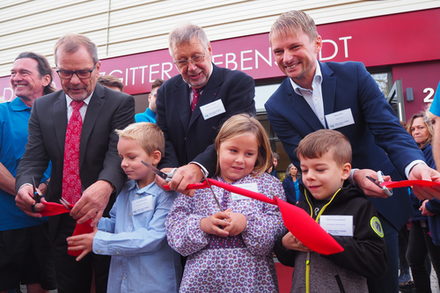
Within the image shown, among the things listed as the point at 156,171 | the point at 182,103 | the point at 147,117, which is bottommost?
the point at 156,171

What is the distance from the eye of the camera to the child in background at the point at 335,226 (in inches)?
52.4

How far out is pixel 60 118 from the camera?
2.01 meters

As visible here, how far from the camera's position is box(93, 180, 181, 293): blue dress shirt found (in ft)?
5.45

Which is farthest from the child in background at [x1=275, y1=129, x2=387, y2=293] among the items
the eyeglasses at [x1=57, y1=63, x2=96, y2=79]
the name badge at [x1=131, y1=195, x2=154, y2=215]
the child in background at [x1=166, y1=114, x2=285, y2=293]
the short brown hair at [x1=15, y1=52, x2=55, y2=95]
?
the short brown hair at [x1=15, y1=52, x2=55, y2=95]

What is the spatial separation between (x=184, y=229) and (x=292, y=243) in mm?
474

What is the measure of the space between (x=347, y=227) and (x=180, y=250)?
0.71 m

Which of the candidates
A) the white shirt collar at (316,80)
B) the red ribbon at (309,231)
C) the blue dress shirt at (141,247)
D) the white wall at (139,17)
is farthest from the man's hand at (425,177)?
the white wall at (139,17)

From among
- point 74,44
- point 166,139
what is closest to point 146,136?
point 166,139

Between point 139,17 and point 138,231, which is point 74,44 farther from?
point 139,17

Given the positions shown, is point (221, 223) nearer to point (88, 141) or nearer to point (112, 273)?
point (112, 273)

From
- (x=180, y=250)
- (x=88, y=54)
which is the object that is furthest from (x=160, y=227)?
(x=88, y=54)

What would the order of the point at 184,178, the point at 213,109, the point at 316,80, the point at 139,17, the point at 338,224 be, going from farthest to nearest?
the point at 139,17 < the point at 213,109 < the point at 316,80 < the point at 184,178 < the point at 338,224

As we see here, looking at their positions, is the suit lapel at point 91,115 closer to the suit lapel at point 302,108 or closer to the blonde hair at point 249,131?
the blonde hair at point 249,131

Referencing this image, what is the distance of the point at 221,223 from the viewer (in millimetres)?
1431
